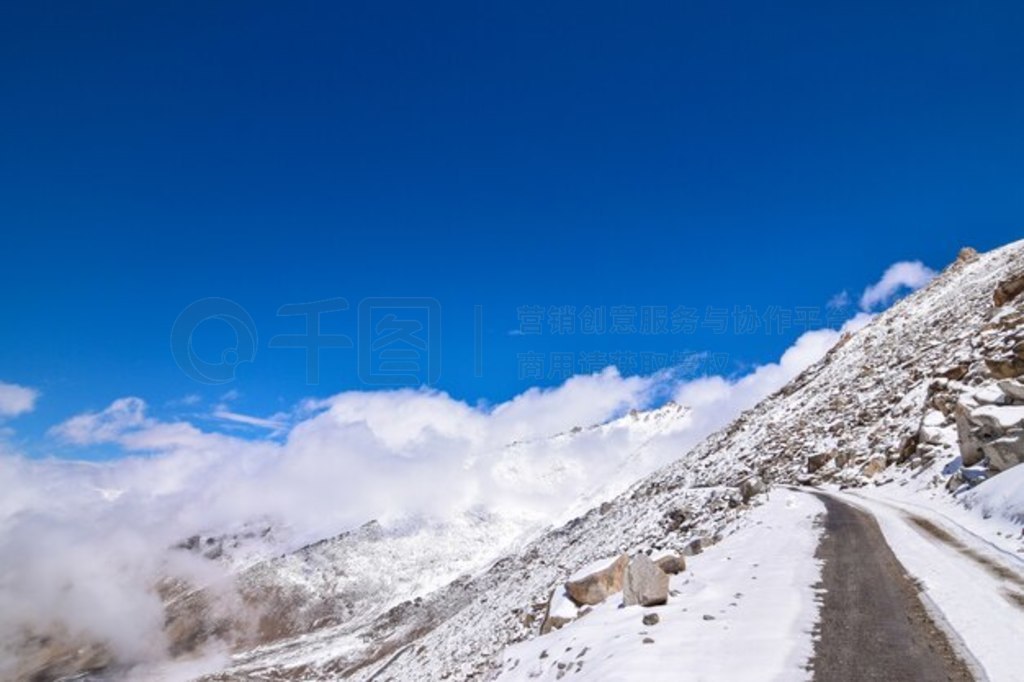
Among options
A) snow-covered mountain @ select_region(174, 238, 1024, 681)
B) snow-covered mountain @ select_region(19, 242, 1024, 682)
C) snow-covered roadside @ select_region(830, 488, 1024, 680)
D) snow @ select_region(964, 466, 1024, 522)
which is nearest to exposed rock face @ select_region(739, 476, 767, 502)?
snow-covered mountain @ select_region(19, 242, 1024, 682)

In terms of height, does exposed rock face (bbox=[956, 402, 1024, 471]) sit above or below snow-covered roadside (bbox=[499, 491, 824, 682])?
above

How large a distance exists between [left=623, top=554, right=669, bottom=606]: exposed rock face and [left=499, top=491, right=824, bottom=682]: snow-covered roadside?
260mm

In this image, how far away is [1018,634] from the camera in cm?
871

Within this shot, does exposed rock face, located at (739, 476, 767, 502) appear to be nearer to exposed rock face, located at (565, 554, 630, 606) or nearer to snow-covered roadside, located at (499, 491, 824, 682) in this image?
snow-covered roadside, located at (499, 491, 824, 682)

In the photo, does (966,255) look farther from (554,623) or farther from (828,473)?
(554,623)

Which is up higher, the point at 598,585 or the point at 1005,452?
Answer: the point at 1005,452

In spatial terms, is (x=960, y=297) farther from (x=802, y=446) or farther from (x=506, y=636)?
(x=506, y=636)

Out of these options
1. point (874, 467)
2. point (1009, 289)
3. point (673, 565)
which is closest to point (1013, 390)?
point (874, 467)

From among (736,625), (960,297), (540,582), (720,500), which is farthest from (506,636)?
(960,297)

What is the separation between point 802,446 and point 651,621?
140 ft

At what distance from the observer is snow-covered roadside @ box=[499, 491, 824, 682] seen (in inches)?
348

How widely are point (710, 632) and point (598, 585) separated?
669 centimetres

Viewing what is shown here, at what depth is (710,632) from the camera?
33.7ft

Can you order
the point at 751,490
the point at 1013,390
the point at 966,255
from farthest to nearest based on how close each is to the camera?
1. the point at 966,255
2. the point at 751,490
3. the point at 1013,390
